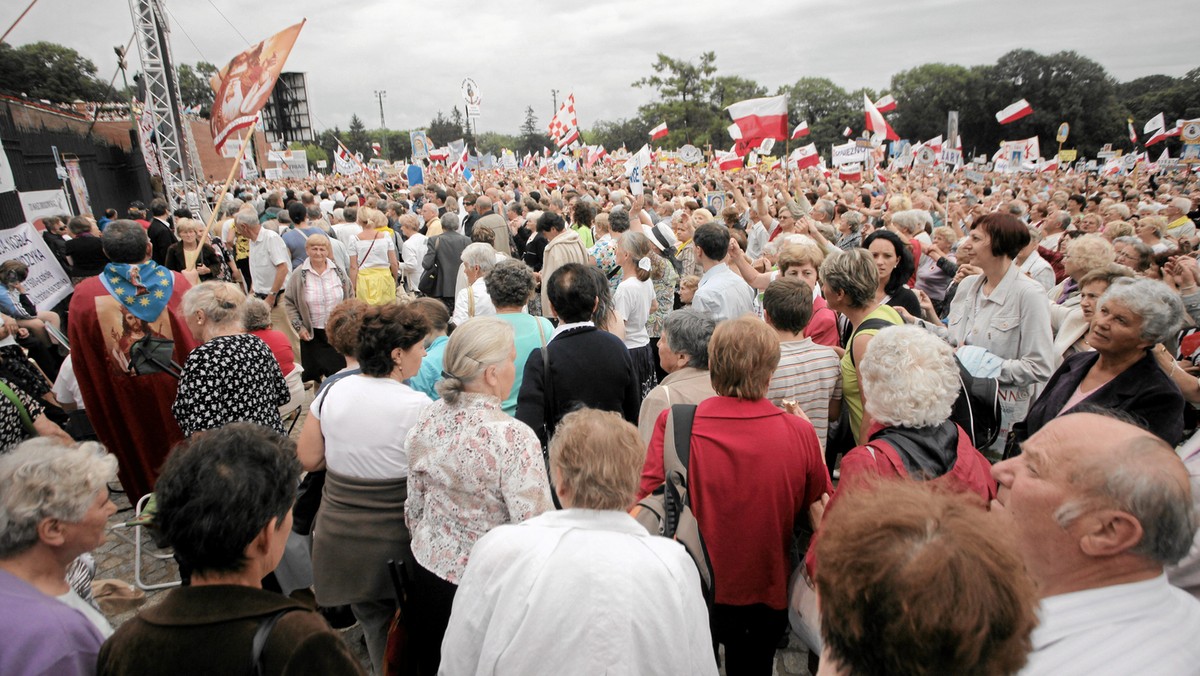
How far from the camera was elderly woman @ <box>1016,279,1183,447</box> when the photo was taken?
273 centimetres

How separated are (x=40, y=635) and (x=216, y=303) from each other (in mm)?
2306

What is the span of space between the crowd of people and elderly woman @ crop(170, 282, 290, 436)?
0.6 inches

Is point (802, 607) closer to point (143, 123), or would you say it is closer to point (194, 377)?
point (194, 377)

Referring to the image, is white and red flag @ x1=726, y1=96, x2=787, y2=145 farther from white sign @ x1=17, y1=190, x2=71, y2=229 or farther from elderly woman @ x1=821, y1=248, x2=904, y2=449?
white sign @ x1=17, y1=190, x2=71, y2=229

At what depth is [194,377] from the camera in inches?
125

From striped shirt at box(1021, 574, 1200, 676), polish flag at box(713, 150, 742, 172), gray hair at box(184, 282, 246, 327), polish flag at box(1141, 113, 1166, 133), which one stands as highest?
polish flag at box(1141, 113, 1166, 133)

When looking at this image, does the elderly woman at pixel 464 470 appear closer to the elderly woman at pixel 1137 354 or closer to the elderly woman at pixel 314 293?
the elderly woman at pixel 1137 354

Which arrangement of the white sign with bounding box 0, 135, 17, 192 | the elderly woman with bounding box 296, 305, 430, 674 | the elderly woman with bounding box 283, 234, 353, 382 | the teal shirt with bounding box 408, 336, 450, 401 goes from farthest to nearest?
the elderly woman with bounding box 283, 234, 353, 382
the white sign with bounding box 0, 135, 17, 192
the teal shirt with bounding box 408, 336, 450, 401
the elderly woman with bounding box 296, 305, 430, 674

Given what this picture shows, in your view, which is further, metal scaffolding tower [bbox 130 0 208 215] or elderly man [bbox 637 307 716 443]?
metal scaffolding tower [bbox 130 0 208 215]

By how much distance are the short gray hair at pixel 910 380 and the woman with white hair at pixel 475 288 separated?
2.86 metres

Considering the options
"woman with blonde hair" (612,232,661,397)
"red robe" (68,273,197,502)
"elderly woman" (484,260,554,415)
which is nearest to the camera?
"elderly woman" (484,260,554,415)

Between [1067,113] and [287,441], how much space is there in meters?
64.4

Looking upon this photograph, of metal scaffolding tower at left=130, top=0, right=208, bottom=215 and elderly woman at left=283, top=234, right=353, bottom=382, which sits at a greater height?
metal scaffolding tower at left=130, top=0, right=208, bottom=215

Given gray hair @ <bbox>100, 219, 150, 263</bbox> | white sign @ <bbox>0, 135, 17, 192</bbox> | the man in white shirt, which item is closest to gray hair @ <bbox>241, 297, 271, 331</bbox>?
gray hair @ <bbox>100, 219, 150, 263</bbox>
